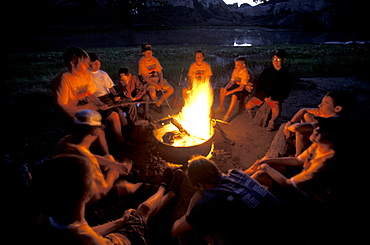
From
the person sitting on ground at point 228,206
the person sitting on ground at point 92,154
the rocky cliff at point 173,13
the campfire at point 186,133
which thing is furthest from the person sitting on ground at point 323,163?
the rocky cliff at point 173,13

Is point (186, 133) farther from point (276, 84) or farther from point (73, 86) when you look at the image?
point (276, 84)

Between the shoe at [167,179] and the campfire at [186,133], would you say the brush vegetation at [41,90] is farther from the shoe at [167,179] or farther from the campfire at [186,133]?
the shoe at [167,179]

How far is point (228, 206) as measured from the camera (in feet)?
5.54

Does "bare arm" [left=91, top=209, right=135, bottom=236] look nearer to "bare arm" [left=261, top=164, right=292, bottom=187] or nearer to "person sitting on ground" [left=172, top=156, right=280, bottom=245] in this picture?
"person sitting on ground" [left=172, top=156, right=280, bottom=245]

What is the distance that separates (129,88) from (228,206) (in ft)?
16.5

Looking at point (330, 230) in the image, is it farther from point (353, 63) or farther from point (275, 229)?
point (353, 63)

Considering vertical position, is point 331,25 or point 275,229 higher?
point 331,25

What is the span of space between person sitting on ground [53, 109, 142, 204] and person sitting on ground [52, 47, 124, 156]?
71 cm

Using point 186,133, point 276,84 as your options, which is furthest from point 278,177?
point 276,84

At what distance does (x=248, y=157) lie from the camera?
14.8 ft

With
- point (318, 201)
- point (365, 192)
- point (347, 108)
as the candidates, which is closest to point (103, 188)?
point (318, 201)

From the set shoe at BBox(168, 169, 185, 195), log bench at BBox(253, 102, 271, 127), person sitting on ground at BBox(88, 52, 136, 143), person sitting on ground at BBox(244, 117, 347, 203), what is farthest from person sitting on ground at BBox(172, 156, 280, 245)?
log bench at BBox(253, 102, 271, 127)

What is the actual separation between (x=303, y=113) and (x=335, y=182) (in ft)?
7.87

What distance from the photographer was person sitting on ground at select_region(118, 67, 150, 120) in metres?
5.44
